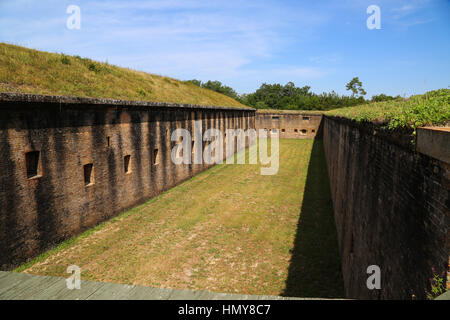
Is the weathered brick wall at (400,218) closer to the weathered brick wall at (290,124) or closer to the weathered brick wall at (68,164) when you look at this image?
the weathered brick wall at (68,164)

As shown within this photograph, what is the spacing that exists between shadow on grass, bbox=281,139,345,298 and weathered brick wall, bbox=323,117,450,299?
1462 mm

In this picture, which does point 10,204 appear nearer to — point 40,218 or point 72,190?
point 40,218

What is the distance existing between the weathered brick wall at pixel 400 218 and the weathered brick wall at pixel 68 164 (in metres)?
7.65

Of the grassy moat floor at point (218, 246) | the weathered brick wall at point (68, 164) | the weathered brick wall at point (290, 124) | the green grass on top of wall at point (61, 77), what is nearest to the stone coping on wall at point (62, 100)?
the weathered brick wall at point (68, 164)

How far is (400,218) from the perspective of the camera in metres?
3.01

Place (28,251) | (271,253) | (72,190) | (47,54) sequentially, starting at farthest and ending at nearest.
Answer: (47,54), (72,190), (271,253), (28,251)

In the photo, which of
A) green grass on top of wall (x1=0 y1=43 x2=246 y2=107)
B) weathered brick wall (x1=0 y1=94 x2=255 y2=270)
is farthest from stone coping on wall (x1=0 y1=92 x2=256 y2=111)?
green grass on top of wall (x1=0 y1=43 x2=246 y2=107)

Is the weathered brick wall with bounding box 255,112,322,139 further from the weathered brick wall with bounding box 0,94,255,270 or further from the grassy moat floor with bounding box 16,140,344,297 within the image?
the weathered brick wall with bounding box 0,94,255,270

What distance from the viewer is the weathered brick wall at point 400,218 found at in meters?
2.23

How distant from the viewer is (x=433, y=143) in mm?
2268

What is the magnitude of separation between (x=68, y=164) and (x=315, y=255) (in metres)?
7.51

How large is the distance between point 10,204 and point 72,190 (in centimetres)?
202
